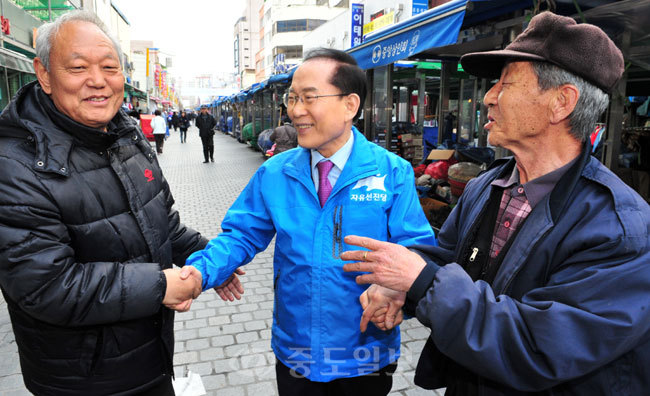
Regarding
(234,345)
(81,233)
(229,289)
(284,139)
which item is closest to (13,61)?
(284,139)

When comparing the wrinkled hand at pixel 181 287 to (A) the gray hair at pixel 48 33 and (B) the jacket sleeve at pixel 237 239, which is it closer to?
(B) the jacket sleeve at pixel 237 239

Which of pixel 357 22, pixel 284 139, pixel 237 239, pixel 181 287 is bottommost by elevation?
pixel 181 287

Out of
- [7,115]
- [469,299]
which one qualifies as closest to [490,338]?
[469,299]

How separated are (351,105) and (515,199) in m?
0.84

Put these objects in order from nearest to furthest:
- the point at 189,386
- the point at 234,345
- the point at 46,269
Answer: the point at 46,269 → the point at 189,386 → the point at 234,345

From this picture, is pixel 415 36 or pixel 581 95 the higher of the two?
pixel 415 36

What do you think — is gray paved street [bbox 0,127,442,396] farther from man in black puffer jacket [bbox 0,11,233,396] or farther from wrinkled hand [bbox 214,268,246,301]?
man in black puffer jacket [bbox 0,11,233,396]

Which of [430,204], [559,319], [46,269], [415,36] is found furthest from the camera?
[430,204]

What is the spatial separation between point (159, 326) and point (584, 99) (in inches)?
72.7

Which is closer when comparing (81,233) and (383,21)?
(81,233)

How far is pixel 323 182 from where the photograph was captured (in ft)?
6.41

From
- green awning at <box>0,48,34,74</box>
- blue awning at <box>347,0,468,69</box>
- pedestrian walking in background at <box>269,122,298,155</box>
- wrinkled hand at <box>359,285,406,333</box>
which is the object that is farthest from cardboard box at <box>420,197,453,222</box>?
green awning at <box>0,48,34,74</box>

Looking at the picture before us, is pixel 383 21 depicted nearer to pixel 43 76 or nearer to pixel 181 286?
pixel 43 76

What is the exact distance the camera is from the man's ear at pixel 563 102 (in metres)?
1.33
